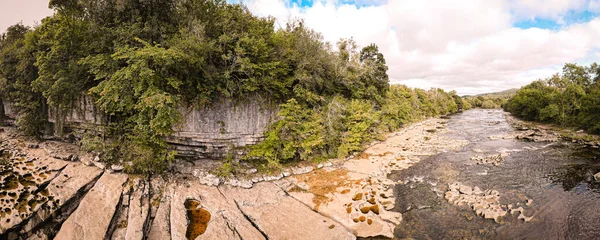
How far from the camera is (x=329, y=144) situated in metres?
16.8

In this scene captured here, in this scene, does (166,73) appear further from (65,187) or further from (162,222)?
(162,222)

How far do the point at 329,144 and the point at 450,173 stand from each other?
26.3ft

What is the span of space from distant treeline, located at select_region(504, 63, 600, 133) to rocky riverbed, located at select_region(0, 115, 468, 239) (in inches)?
1109

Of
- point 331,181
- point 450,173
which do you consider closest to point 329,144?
point 331,181

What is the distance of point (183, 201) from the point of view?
34.2ft

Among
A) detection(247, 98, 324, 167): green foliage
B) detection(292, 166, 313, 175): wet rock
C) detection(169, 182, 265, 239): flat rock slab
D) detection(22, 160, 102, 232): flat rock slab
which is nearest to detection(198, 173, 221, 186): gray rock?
detection(169, 182, 265, 239): flat rock slab

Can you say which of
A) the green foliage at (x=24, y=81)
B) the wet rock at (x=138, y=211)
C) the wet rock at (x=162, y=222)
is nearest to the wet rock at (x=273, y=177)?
the wet rock at (x=162, y=222)

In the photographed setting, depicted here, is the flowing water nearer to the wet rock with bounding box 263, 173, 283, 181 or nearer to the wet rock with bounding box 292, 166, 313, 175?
the wet rock with bounding box 292, 166, 313, 175

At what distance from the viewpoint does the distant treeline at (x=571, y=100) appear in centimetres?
2405

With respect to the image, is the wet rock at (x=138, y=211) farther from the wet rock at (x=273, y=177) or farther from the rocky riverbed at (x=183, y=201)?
the wet rock at (x=273, y=177)

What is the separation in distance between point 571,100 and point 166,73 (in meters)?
46.2

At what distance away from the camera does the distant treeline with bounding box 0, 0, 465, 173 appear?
11.3 metres

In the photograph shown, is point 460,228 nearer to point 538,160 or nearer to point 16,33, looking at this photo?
point 538,160

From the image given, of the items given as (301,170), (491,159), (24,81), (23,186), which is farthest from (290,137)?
(24,81)
